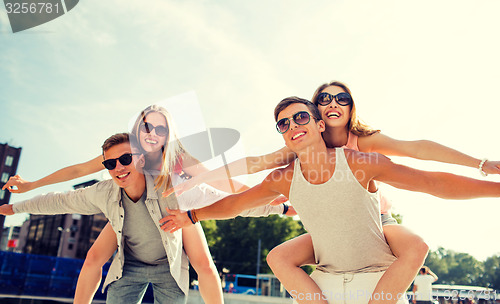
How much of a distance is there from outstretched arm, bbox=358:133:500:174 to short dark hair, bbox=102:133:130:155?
2582mm

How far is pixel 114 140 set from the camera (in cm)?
415

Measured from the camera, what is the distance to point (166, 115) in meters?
4.32

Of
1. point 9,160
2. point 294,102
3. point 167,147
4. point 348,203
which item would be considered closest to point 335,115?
point 294,102

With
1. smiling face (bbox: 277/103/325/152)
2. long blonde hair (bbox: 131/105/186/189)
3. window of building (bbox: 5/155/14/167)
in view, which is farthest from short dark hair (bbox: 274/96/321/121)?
window of building (bbox: 5/155/14/167)

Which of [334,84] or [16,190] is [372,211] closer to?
[334,84]

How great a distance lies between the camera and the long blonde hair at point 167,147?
403cm

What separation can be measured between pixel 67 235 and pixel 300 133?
8163 cm

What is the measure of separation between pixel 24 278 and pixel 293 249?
79.5 ft

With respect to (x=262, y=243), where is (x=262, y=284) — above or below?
below

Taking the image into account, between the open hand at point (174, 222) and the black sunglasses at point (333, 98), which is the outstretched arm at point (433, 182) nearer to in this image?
the black sunglasses at point (333, 98)

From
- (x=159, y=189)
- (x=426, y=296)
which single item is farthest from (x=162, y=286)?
(x=426, y=296)

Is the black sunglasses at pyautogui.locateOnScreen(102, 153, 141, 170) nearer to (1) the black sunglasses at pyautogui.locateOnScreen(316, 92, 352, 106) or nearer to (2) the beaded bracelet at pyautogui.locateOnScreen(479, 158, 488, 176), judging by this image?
(1) the black sunglasses at pyautogui.locateOnScreen(316, 92, 352, 106)

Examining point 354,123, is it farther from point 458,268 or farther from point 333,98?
point 458,268

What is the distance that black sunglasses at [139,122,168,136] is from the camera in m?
4.18
